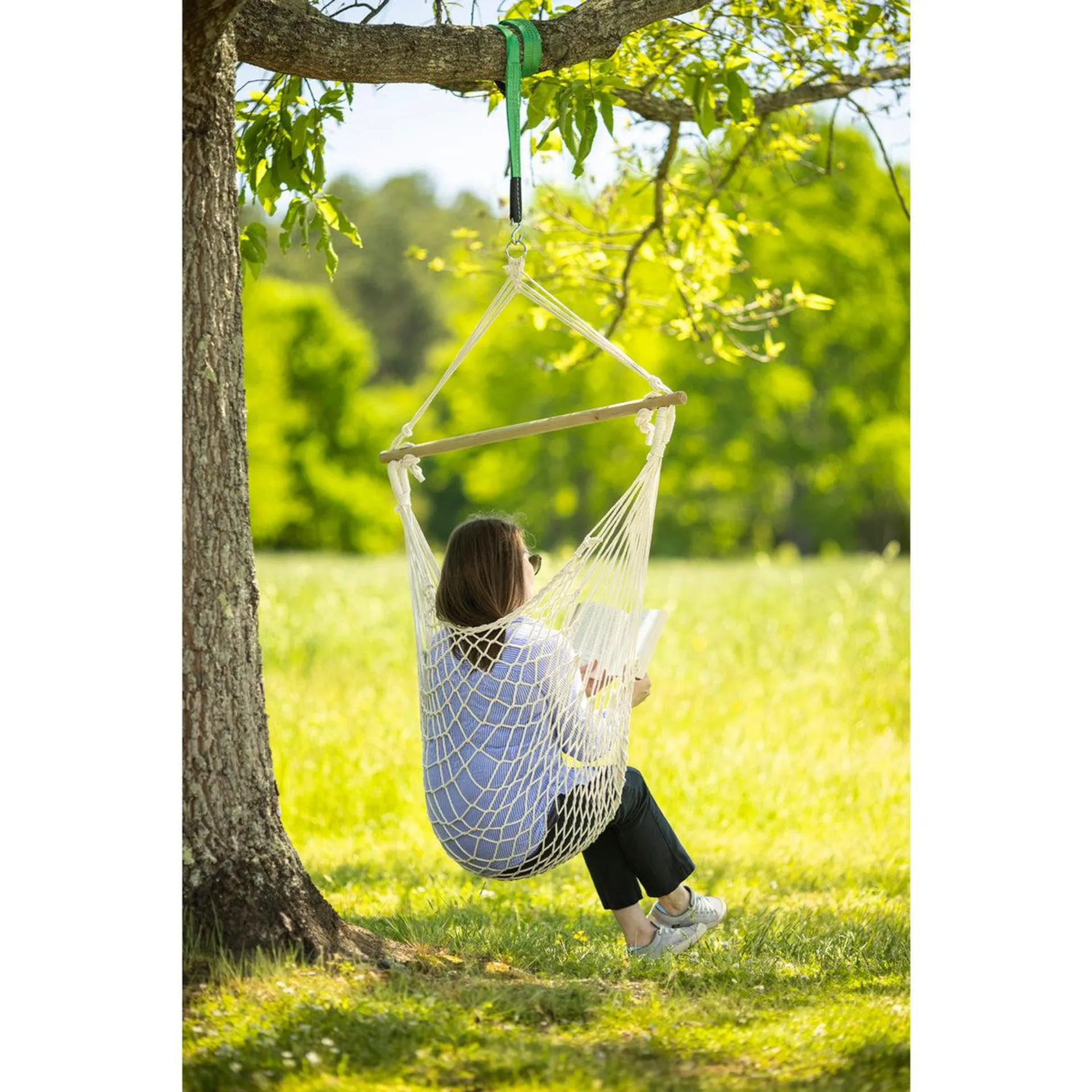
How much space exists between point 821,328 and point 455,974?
491 inches

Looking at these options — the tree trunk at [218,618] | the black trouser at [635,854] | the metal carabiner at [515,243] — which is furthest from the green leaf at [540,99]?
the black trouser at [635,854]

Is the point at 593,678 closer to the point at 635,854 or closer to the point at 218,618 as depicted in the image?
the point at 635,854

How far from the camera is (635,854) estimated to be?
224 centimetres

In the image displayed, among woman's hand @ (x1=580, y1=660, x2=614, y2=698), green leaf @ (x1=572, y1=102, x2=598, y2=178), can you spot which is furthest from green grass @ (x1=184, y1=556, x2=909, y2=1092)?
green leaf @ (x1=572, y1=102, x2=598, y2=178)

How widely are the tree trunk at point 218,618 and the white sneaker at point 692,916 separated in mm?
623

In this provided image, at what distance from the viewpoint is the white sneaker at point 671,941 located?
227 centimetres

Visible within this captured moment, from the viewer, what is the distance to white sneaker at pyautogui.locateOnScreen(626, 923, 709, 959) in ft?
7.46

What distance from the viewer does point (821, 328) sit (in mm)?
13633

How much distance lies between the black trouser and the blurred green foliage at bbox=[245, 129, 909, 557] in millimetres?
7846

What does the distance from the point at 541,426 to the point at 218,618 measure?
63 cm

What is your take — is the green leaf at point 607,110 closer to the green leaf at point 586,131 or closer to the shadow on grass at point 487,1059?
the green leaf at point 586,131

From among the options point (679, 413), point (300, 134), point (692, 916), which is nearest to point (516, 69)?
point (300, 134)
